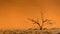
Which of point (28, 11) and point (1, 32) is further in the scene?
point (28, 11)

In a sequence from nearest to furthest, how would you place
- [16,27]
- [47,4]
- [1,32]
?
[1,32]
[16,27]
[47,4]

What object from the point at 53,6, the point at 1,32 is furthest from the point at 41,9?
the point at 1,32

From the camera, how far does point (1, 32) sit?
2.38 metres

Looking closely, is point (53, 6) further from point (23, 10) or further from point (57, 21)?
point (23, 10)

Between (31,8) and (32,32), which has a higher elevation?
(31,8)

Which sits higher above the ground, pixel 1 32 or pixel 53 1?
pixel 53 1

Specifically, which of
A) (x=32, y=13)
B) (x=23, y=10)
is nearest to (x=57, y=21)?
(x=32, y=13)

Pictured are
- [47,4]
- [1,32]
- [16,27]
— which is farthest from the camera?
[47,4]

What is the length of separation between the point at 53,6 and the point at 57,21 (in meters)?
0.36

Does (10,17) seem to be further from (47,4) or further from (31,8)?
(47,4)

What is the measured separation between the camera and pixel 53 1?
9.23ft

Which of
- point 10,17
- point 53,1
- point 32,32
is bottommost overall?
point 32,32

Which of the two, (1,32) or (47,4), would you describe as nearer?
(1,32)

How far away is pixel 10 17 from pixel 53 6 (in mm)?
1008
